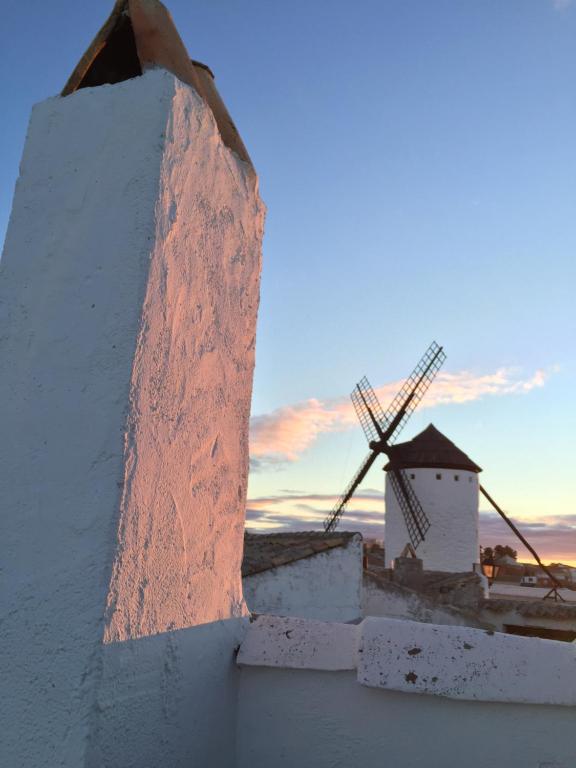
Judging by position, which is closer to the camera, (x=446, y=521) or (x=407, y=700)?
(x=407, y=700)

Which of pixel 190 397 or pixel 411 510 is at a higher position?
pixel 411 510

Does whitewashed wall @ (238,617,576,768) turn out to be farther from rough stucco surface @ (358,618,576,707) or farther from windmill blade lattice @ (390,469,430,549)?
windmill blade lattice @ (390,469,430,549)

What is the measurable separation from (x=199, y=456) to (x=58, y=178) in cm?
92

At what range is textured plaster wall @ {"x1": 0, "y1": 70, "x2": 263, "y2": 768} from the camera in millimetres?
1497

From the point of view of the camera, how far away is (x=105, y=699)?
4.84 ft

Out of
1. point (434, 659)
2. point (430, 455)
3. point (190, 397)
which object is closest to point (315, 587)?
point (434, 659)

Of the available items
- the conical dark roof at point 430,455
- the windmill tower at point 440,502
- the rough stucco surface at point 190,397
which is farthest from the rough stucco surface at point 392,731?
the conical dark roof at point 430,455

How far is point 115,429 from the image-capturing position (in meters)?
1.57

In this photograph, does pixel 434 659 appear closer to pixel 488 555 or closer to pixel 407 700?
pixel 407 700

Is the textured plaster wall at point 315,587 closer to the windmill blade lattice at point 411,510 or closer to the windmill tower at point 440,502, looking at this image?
the windmill blade lattice at point 411,510

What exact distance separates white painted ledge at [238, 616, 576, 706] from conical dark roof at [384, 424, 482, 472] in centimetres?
2071

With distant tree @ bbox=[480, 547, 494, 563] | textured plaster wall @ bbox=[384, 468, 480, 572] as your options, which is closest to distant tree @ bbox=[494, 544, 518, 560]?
distant tree @ bbox=[480, 547, 494, 563]

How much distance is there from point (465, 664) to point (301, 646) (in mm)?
524

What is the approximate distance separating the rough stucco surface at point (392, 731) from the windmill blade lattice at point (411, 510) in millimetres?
20249
